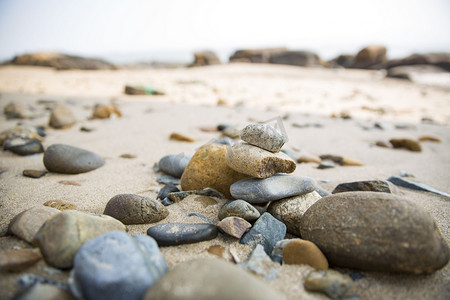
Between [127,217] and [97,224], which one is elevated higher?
[97,224]

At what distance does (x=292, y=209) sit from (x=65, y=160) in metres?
1.87

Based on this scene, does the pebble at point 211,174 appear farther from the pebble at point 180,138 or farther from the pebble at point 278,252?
the pebble at point 180,138

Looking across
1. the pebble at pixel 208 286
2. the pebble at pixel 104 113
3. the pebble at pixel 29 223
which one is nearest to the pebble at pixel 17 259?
the pebble at pixel 29 223

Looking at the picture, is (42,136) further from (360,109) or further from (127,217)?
(360,109)

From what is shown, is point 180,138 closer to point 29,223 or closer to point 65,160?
point 65,160

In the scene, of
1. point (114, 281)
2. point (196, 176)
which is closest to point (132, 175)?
point (196, 176)

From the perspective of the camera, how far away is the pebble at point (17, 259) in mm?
1041

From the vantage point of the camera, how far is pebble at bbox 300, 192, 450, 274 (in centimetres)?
111

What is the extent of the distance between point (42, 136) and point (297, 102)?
5.56m

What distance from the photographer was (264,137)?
1638 millimetres

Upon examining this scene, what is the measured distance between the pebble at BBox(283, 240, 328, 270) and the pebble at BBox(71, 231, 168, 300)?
1.90ft

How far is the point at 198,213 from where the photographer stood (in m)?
1.67

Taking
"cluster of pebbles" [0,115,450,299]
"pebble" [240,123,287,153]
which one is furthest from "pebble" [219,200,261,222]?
"pebble" [240,123,287,153]

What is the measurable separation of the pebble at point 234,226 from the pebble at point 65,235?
594 mm
